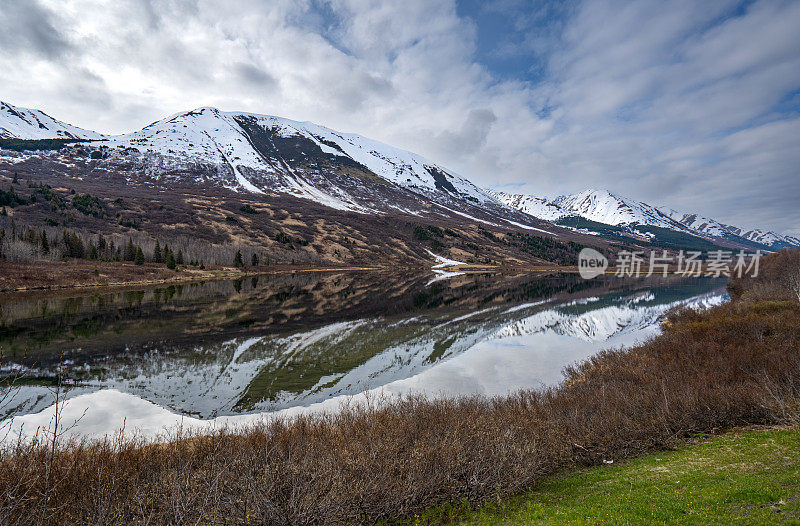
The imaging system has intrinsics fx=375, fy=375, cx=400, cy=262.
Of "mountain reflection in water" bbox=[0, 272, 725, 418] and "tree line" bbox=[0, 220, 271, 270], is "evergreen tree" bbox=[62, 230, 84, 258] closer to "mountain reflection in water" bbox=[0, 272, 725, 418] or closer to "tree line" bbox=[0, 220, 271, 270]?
"tree line" bbox=[0, 220, 271, 270]

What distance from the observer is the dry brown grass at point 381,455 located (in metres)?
8.52

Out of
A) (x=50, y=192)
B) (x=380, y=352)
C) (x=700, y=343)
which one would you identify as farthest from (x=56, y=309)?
(x=50, y=192)

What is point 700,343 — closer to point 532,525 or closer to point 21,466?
point 532,525

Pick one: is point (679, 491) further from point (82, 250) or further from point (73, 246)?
point (82, 250)

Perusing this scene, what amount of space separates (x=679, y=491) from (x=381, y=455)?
25.7ft

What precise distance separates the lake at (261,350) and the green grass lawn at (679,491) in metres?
11.0

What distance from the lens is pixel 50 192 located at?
461ft

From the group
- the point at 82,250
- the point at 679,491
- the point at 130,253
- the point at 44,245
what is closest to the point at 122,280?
the point at 44,245

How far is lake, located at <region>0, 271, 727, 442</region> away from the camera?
20297mm

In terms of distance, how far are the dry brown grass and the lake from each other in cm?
355

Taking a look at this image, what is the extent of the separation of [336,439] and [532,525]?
6.59 meters

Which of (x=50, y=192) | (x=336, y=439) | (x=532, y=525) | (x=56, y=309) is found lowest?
(x=532, y=525)

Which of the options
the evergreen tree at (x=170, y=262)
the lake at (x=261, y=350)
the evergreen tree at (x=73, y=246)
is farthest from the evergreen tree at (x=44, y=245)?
the lake at (x=261, y=350)

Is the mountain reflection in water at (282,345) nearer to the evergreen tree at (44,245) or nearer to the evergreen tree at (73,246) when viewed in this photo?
the evergreen tree at (44,245)
